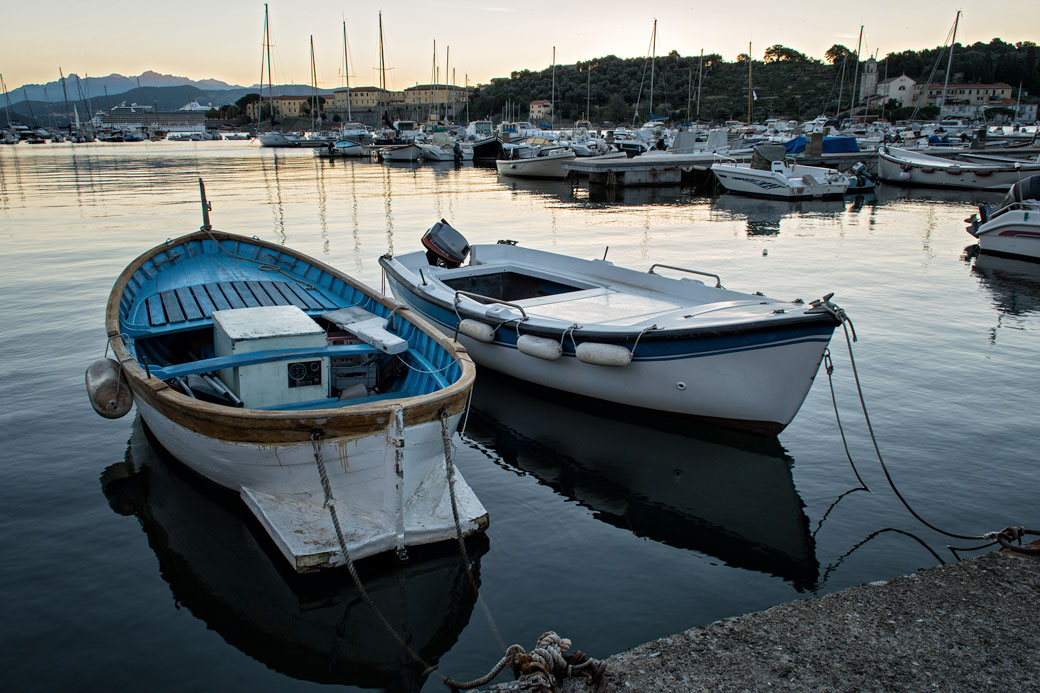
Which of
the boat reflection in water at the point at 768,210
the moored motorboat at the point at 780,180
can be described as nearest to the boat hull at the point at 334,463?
the boat reflection in water at the point at 768,210

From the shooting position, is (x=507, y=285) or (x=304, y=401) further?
(x=507, y=285)

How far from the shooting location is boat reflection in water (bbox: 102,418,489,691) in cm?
429

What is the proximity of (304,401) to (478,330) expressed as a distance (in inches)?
116

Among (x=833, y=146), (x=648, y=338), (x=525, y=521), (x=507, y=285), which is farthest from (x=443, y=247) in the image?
(x=833, y=146)

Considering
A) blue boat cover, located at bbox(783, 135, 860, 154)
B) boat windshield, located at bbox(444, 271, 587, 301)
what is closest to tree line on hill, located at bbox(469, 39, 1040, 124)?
blue boat cover, located at bbox(783, 135, 860, 154)

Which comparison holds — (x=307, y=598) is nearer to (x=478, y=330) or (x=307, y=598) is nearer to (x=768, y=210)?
(x=478, y=330)

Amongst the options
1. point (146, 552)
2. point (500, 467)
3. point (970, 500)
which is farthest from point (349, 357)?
point (970, 500)

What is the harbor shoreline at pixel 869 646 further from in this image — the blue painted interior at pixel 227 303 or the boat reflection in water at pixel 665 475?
the blue painted interior at pixel 227 303

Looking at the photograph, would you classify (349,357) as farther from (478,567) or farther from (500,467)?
(478,567)

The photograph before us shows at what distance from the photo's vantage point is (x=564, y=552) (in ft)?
17.9

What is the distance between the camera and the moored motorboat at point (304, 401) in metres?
4.66

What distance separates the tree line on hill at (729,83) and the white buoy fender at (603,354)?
87830 millimetres

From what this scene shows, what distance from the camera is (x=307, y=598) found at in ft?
15.7

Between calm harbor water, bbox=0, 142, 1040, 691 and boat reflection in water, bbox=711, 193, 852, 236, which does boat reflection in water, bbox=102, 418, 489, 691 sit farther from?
boat reflection in water, bbox=711, 193, 852, 236
